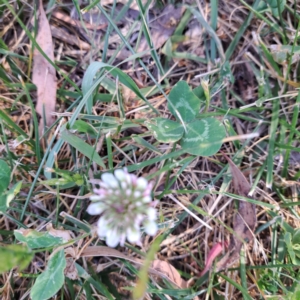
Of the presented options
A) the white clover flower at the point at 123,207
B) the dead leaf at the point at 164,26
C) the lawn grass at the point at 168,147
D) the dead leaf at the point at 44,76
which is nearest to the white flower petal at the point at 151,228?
the white clover flower at the point at 123,207

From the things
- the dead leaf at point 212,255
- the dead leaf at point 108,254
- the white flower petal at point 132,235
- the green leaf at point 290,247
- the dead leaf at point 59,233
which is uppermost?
the white flower petal at point 132,235

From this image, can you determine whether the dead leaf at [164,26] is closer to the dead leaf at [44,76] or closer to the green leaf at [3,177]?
the dead leaf at [44,76]

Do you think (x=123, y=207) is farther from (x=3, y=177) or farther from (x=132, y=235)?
(x=3, y=177)

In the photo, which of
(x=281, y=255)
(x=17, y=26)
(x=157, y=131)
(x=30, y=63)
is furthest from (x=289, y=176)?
(x=17, y=26)

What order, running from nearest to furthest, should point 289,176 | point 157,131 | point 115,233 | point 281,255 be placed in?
point 115,233, point 157,131, point 281,255, point 289,176

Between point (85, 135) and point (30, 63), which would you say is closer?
point (85, 135)

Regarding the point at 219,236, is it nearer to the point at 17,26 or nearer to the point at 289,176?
the point at 289,176
